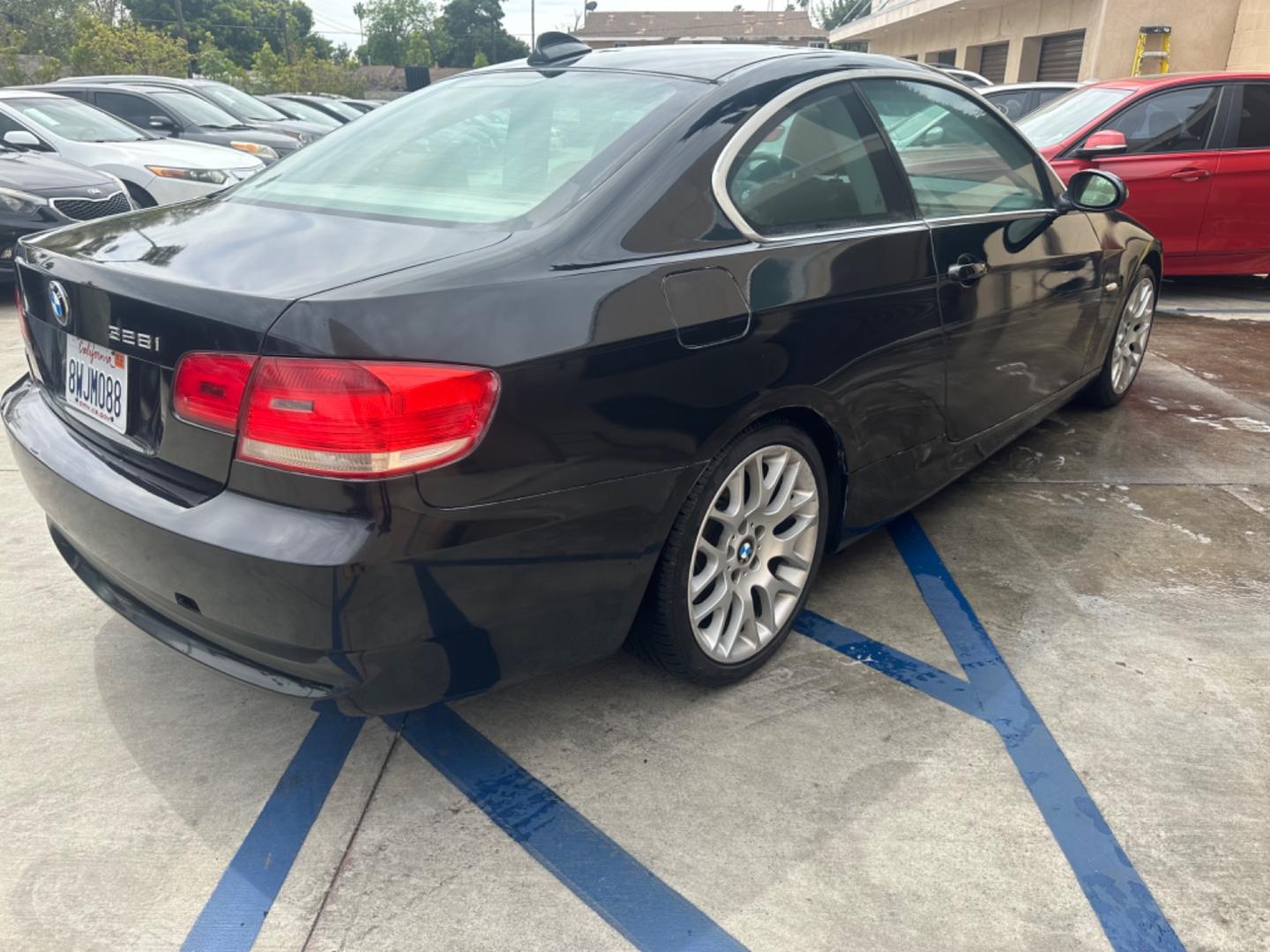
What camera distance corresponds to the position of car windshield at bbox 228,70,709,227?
234 cm

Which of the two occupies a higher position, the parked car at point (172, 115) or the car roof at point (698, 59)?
the car roof at point (698, 59)

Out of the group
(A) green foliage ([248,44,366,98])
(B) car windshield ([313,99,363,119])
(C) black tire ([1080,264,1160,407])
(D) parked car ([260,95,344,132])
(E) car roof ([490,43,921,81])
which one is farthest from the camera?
(A) green foliage ([248,44,366,98])

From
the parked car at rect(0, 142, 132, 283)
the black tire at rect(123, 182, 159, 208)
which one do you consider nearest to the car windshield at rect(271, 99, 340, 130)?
the black tire at rect(123, 182, 159, 208)

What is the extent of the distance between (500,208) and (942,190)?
1533mm

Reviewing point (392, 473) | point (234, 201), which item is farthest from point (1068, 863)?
point (234, 201)

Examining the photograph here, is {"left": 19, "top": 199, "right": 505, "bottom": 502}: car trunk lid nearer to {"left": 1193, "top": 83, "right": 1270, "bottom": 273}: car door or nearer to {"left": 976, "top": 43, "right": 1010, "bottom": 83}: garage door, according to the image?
{"left": 1193, "top": 83, "right": 1270, "bottom": 273}: car door

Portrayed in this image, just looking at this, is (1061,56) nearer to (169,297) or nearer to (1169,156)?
(1169,156)

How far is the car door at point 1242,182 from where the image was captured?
7.46 meters

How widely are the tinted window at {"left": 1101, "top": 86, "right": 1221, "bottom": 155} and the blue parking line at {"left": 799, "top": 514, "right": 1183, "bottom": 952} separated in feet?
17.6

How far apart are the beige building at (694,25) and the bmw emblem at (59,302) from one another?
208 feet

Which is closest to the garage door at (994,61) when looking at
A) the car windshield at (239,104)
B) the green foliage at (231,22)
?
the car windshield at (239,104)

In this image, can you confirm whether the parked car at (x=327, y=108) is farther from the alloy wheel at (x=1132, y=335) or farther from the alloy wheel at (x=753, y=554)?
the alloy wheel at (x=753, y=554)

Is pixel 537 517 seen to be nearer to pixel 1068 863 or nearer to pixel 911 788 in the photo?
pixel 911 788

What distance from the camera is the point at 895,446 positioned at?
3.00 metres
